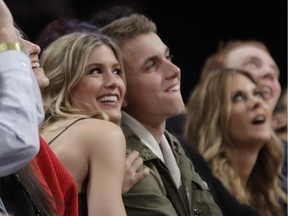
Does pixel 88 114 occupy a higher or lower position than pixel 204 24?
higher

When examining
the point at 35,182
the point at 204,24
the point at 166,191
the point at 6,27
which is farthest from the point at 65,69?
the point at 204,24

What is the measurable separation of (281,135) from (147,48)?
71.2 inches

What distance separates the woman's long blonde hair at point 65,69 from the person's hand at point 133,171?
163 millimetres

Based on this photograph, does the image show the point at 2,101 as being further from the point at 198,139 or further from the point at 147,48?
the point at 198,139

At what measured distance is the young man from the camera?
327 cm

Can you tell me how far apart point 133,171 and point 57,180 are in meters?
0.47

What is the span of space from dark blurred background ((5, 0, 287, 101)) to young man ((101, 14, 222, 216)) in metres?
2.42

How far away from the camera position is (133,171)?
3.07 metres

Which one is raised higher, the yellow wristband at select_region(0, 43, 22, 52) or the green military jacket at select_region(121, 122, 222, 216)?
the yellow wristband at select_region(0, 43, 22, 52)

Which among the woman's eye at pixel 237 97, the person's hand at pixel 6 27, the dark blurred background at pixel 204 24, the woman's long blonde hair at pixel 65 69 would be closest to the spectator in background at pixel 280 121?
the woman's eye at pixel 237 97

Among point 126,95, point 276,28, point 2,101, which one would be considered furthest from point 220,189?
point 276,28

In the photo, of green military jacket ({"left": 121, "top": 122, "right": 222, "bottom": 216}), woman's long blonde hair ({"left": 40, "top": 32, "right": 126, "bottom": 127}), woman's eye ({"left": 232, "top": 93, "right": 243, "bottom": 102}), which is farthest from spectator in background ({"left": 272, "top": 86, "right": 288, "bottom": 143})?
woman's long blonde hair ({"left": 40, "top": 32, "right": 126, "bottom": 127})

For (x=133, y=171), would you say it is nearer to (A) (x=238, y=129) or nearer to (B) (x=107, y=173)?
(B) (x=107, y=173)

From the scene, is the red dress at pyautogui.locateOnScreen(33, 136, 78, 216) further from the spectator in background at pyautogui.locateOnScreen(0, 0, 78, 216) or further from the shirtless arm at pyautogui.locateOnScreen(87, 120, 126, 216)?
the shirtless arm at pyautogui.locateOnScreen(87, 120, 126, 216)
